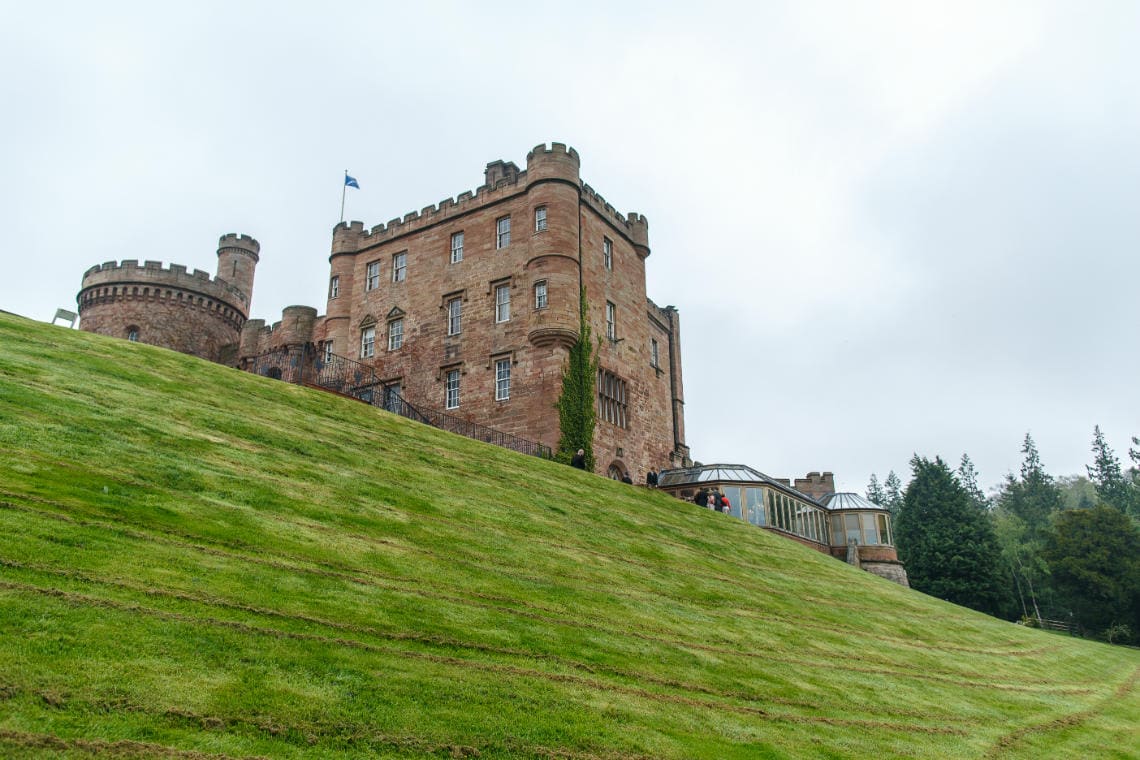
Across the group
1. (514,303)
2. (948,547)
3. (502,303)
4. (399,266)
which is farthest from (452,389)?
(948,547)

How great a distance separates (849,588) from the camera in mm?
22547

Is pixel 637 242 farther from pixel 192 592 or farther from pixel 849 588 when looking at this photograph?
pixel 192 592

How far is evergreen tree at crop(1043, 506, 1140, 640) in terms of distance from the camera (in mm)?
51938

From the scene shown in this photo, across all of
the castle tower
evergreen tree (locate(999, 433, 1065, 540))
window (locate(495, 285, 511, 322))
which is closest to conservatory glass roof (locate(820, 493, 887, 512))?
window (locate(495, 285, 511, 322))

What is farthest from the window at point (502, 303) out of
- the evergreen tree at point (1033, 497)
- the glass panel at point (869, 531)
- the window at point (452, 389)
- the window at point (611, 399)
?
the evergreen tree at point (1033, 497)

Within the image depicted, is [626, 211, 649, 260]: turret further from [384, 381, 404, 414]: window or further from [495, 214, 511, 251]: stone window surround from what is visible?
[384, 381, 404, 414]: window

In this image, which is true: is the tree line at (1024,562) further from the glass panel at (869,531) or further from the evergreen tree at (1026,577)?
the glass panel at (869,531)

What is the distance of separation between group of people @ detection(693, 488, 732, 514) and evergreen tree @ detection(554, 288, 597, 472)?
463 centimetres

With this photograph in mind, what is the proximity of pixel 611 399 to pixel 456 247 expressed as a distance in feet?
36.2

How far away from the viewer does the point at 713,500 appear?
33.4 m

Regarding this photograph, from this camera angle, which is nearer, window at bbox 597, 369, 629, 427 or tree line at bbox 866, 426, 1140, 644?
window at bbox 597, 369, 629, 427

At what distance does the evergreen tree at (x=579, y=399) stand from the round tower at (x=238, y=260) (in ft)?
101

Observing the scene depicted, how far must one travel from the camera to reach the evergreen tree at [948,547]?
183 ft

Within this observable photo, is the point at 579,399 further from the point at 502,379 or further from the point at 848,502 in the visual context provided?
the point at 848,502
